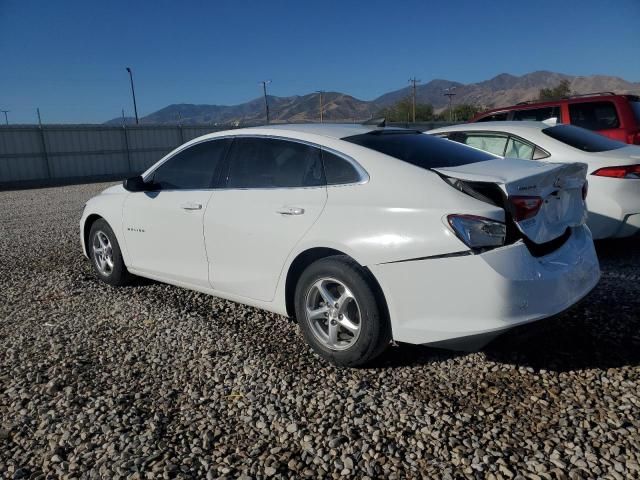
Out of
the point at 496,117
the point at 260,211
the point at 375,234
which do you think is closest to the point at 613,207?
the point at 375,234

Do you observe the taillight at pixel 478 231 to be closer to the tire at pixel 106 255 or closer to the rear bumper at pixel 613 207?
the rear bumper at pixel 613 207

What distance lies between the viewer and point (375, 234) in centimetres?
287

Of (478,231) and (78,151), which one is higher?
(78,151)

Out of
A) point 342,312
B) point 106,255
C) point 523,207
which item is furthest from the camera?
point 106,255

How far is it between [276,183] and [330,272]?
2.74 ft

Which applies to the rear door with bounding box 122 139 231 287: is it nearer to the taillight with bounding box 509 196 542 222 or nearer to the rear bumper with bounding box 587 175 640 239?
the taillight with bounding box 509 196 542 222

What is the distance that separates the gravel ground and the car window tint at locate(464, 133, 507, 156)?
2.05 meters

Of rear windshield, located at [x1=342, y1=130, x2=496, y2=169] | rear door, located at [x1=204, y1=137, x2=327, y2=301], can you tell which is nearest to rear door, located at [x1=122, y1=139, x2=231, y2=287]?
rear door, located at [x1=204, y1=137, x2=327, y2=301]

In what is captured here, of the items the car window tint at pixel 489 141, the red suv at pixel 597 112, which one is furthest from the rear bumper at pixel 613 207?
the red suv at pixel 597 112

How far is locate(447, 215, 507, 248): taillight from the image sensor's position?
2.62 metres

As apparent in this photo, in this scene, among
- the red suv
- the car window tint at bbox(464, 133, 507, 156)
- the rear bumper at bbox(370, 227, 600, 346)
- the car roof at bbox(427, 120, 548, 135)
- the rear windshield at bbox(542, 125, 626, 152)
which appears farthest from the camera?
the red suv

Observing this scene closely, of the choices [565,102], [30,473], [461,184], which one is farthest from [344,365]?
[565,102]

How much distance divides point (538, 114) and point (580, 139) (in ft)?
9.14

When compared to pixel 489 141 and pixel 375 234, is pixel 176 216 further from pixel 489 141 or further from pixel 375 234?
pixel 489 141
